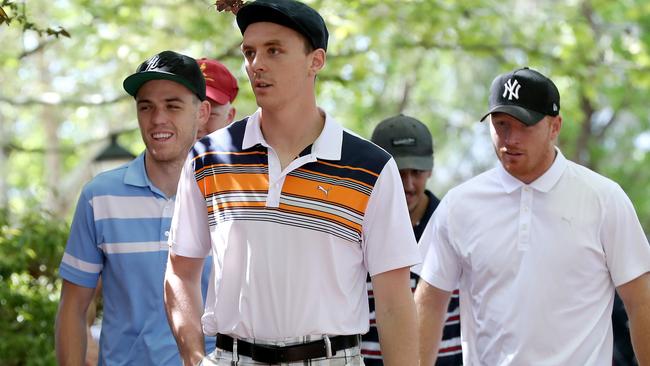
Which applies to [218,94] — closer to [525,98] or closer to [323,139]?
[525,98]

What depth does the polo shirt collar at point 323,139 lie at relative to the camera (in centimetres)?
441

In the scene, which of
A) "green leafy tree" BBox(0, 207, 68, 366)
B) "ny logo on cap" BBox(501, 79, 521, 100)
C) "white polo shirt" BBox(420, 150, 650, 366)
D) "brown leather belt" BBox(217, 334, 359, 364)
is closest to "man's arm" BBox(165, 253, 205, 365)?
"brown leather belt" BBox(217, 334, 359, 364)

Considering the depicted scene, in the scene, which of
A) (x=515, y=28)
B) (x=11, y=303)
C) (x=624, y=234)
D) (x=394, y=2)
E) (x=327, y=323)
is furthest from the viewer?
(x=515, y=28)

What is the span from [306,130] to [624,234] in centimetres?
205

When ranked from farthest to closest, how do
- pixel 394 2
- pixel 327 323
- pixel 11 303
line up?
pixel 394 2, pixel 11 303, pixel 327 323

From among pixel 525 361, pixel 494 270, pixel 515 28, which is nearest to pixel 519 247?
pixel 494 270

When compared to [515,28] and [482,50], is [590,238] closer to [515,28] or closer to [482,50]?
[482,50]

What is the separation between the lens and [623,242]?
5820 millimetres

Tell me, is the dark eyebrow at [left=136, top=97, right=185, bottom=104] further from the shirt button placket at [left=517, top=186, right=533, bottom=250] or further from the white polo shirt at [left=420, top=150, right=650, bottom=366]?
the shirt button placket at [left=517, top=186, right=533, bottom=250]

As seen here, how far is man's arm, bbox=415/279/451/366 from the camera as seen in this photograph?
6285mm

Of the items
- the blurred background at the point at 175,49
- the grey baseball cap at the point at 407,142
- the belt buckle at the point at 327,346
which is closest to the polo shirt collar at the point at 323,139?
the belt buckle at the point at 327,346

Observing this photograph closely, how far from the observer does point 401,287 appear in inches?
176

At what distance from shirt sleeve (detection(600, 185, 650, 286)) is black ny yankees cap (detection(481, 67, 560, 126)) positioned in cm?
58

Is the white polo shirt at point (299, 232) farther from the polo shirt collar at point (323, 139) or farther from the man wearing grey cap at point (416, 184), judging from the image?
the man wearing grey cap at point (416, 184)
